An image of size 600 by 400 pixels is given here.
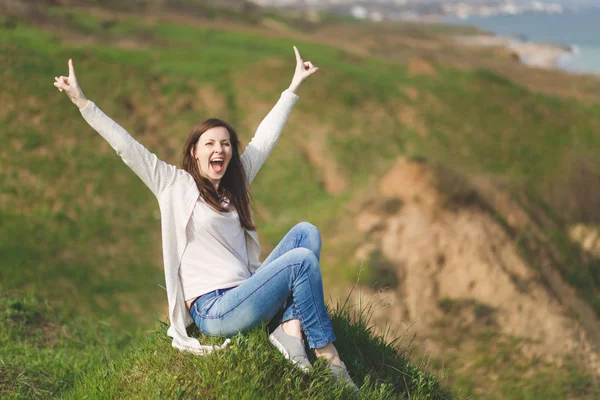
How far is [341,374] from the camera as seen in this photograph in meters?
3.81

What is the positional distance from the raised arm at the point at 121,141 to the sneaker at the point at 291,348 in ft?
3.32

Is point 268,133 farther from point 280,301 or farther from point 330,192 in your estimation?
point 330,192

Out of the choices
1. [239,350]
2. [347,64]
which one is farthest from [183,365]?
[347,64]

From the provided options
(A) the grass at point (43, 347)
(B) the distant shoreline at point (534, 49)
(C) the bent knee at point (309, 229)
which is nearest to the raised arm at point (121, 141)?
(C) the bent knee at point (309, 229)

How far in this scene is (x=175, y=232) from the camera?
13.0 feet

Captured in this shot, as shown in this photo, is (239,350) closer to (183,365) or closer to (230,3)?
(183,365)

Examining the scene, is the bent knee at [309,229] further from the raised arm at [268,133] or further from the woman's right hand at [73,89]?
the woman's right hand at [73,89]

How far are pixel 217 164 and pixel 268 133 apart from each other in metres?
0.54

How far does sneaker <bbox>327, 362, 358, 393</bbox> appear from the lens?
3781 mm

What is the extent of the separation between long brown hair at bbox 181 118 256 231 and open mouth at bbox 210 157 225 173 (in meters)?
0.10

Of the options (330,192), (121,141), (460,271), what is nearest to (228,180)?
(121,141)

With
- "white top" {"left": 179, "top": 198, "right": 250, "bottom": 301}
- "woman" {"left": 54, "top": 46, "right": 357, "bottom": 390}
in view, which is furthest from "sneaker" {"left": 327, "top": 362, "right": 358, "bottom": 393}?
"white top" {"left": 179, "top": 198, "right": 250, "bottom": 301}

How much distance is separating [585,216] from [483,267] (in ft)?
18.0

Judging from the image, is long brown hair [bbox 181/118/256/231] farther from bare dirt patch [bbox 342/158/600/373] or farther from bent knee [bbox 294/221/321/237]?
bare dirt patch [bbox 342/158/600/373]
